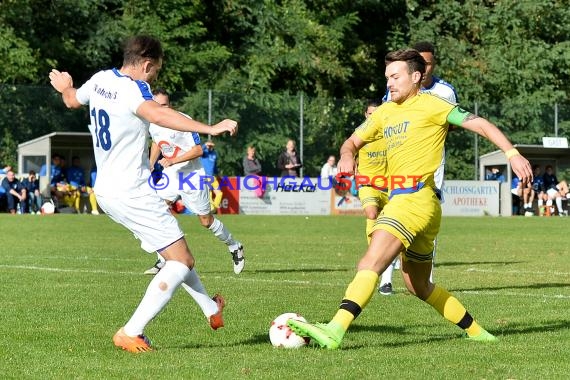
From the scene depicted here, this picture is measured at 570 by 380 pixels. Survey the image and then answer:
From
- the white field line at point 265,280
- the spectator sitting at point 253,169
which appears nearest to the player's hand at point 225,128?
the white field line at point 265,280

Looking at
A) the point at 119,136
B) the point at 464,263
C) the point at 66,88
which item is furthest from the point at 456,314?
the point at 464,263

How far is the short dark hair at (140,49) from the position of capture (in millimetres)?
7738

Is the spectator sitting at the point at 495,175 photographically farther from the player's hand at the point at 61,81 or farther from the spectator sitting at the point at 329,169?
the player's hand at the point at 61,81

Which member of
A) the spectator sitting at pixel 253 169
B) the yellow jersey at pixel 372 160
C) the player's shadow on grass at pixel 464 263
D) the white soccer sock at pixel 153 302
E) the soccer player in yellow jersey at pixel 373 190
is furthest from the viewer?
the spectator sitting at pixel 253 169

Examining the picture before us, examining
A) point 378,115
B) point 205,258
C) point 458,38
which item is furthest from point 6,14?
point 378,115

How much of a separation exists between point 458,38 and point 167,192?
33.7m

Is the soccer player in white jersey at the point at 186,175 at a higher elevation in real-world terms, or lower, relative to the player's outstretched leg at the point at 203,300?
higher

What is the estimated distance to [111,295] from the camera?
37.2 feet

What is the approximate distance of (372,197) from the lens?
11.5 meters

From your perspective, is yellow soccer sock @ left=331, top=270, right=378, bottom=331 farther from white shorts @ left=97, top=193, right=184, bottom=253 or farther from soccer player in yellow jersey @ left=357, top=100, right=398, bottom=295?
soccer player in yellow jersey @ left=357, top=100, right=398, bottom=295

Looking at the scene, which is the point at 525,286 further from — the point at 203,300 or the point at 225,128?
the point at 225,128

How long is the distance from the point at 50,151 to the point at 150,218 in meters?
25.9

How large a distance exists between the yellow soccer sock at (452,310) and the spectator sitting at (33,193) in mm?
24586

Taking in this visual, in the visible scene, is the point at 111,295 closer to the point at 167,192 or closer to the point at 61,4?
the point at 167,192
